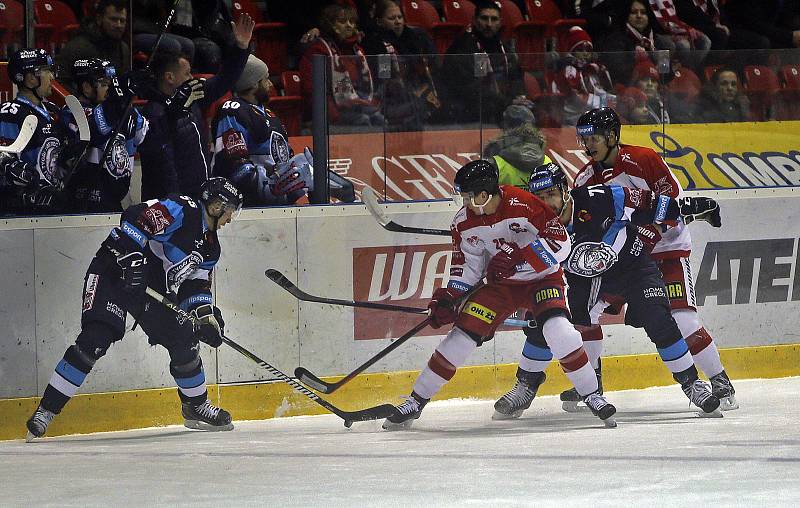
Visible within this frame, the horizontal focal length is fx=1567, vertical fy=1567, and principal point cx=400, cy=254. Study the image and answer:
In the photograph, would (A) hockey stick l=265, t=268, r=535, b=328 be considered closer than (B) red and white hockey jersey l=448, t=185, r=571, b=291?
No

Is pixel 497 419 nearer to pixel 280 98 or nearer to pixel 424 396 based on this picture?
pixel 424 396

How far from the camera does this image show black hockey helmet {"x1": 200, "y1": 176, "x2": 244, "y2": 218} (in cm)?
588

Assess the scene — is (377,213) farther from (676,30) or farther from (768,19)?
(768,19)

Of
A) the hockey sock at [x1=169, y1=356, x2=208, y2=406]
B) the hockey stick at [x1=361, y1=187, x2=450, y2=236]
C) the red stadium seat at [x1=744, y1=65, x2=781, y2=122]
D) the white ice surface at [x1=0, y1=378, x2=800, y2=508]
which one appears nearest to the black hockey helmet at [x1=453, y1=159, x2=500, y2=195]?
the hockey stick at [x1=361, y1=187, x2=450, y2=236]

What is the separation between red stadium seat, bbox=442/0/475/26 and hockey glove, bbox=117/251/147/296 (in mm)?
3568

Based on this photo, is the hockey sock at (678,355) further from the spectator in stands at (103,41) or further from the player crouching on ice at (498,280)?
the spectator in stands at (103,41)

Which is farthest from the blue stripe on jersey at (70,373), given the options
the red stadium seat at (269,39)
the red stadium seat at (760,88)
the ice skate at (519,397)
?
the red stadium seat at (760,88)

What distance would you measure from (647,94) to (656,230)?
114 centimetres

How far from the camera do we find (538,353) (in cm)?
638

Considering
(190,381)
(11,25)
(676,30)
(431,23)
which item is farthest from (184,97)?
(676,30)

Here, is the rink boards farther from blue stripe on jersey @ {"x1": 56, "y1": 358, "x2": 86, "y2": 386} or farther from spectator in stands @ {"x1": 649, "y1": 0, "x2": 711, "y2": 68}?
spectator in stands @ {"x1": 649, "y1": 0, "x2": 711, "y2": 68}

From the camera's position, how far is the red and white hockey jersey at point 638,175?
20.5ft

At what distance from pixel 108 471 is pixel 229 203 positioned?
4.15ft

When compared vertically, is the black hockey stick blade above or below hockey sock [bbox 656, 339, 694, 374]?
above
